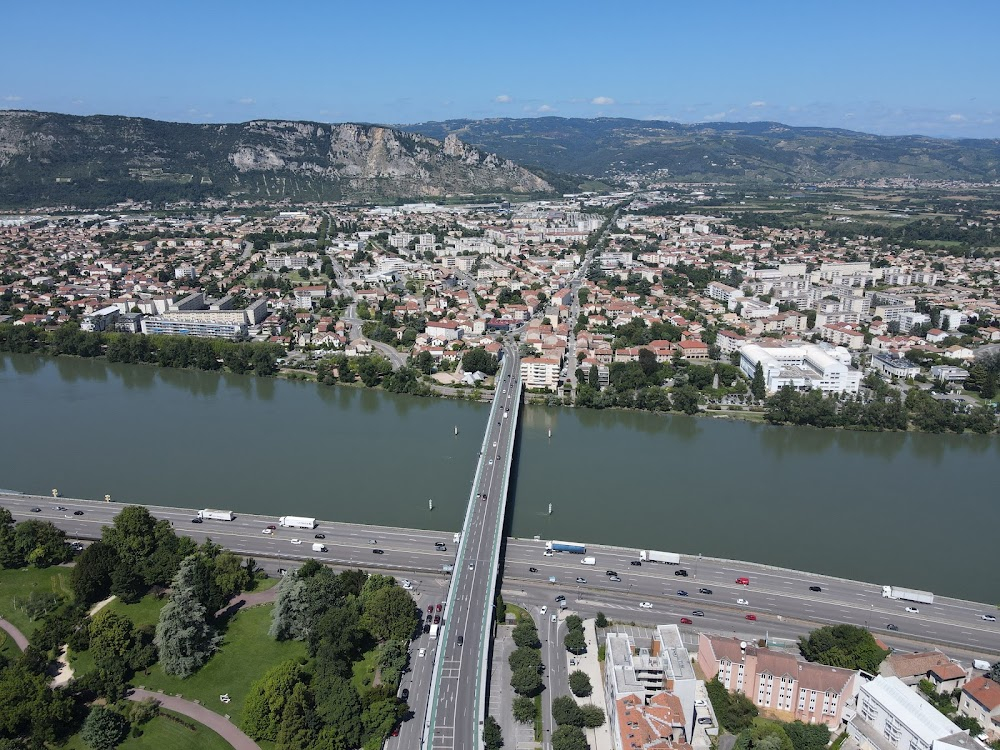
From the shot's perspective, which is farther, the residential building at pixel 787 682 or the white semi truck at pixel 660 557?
the white semi truck at pixel 660 557

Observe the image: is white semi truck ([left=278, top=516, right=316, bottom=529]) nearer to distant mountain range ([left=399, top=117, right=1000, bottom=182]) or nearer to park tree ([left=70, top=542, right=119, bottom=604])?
park tree ([left=70, top=542, right=119, bottom=604])

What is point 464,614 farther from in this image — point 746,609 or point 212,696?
point 746,609

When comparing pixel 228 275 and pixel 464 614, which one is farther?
pixel 228 275

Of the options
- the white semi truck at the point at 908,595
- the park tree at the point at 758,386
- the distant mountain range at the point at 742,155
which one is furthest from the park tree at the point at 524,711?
the distant mountain range at the point at 742,155

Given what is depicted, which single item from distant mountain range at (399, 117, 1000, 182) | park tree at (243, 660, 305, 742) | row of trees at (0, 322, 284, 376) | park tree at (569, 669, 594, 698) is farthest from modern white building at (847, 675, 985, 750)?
distant mountain range at (399, 117, 1000, 182)

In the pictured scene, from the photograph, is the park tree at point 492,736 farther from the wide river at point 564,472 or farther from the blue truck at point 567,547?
the wide river at point 564,472

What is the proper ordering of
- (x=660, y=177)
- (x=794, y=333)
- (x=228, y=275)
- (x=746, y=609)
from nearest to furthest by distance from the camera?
(x=746, y=609)
(x=794, y=333)
(x=228, y=275)
(x=660, y=177)

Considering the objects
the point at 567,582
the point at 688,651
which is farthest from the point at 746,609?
the point at 567,582

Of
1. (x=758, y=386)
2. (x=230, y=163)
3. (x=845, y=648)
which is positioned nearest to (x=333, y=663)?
(x=845, y=648)
